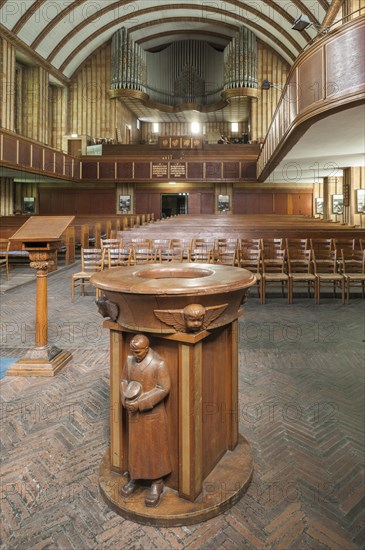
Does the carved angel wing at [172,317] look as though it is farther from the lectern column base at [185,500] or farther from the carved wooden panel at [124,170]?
the carved wooden panel at [124,170]

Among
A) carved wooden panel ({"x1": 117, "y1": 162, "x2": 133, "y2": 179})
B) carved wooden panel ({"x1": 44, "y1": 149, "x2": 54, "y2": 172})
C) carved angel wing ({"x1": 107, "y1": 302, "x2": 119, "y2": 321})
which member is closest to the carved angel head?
carved angel wing ({"x1": 107, "y1": 302, "x2": 119, "y2": 321})

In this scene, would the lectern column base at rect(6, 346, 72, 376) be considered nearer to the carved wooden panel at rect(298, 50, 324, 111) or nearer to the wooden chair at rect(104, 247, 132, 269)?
the wooden chair at rect(104, 247, 132, 269)

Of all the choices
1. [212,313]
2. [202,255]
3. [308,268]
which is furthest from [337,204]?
[212,313]

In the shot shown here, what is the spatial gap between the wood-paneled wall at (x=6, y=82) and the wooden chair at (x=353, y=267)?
41.8 ft

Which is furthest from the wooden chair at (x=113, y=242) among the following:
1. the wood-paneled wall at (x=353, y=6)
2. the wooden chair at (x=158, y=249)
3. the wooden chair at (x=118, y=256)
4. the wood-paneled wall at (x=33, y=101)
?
the wood-paneled wall at (x=33, y=101)

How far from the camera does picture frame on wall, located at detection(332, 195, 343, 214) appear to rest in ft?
48.6

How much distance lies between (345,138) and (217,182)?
10296mm

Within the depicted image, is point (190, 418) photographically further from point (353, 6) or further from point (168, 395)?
point (353, 6)

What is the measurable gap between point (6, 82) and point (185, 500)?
1598 centimetres

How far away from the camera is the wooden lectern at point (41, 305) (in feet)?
11.2

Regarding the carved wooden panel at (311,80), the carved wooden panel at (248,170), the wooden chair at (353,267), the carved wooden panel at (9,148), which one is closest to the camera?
the carved wooden panel at (311,80)

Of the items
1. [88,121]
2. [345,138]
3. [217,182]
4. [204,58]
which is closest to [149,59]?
[204,58]

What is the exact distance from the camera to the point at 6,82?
14.0 m

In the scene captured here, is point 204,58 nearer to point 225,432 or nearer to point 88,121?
point 88,121
